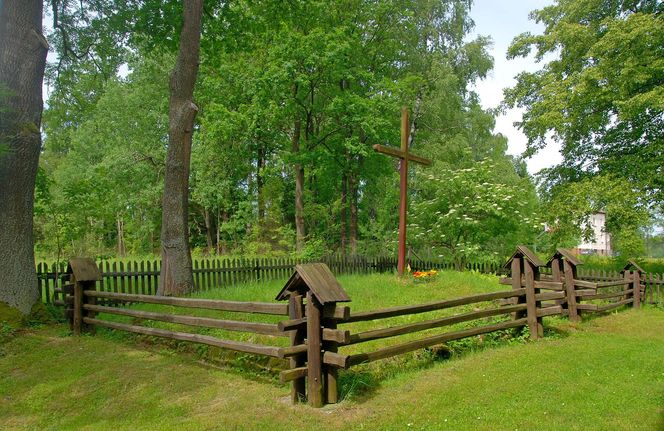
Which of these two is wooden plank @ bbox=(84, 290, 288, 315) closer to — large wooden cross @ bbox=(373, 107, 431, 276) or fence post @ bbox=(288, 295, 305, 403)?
fence post @ bbox=(288, 295, 305, 403)

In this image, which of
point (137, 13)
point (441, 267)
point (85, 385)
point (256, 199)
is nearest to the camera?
point (85, 385)

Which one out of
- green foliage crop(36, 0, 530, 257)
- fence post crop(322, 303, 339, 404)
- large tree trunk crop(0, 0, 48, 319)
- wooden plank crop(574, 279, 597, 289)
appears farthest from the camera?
green foliage crop(36, 0, 530, 257)

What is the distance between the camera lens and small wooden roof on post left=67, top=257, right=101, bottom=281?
30.3 feet

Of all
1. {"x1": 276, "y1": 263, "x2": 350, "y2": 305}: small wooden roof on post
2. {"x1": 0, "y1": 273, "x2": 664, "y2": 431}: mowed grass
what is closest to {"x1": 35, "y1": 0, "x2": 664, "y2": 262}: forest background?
{"x1": 0, "y1": 273, "x2": 664, "y2": 431}: mowed grass

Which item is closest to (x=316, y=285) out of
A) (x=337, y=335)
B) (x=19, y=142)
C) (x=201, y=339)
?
(x=337, y=335)

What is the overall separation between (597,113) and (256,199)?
1980 centimetres

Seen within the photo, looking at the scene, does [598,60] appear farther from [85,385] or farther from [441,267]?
[85,385]

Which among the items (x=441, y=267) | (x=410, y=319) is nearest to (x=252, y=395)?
(x=410, y=319)

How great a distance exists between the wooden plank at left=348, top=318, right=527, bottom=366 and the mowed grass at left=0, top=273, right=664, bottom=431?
0.31m

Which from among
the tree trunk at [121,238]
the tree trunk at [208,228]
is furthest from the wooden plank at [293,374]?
the tree trunk at [121,238]

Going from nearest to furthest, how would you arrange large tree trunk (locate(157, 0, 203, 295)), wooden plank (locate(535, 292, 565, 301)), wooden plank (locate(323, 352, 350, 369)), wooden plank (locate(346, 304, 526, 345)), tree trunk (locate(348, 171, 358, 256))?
wooden plank (locate(323, 352, 350, 369)) → wooden plank (locate(346, 304, 526, 345)) → wooden plank (locate(535, 292, 565, 301)) → large tree trunk (locate(157, 0, 203, 295)) → tree trunk (locate(348, 171, 358, 256))

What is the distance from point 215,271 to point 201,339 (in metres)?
6.99

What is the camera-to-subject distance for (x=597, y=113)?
20.0 meters

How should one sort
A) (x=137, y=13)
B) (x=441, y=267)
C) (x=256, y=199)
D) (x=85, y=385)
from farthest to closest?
(x=256, y=199) < (x=441, y=267) < (x=137, y=13) < (x=85, y=385)
